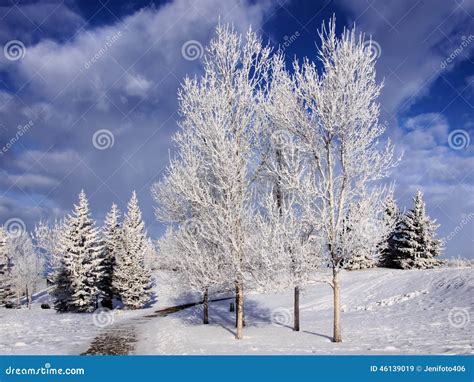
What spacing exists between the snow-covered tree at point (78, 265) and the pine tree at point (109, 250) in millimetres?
4084

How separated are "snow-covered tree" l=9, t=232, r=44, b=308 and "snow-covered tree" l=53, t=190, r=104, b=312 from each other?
62.2ft

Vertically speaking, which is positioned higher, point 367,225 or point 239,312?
point 367,225

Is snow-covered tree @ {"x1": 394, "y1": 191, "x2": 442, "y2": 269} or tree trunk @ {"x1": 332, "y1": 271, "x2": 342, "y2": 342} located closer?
tree trunk @ {"x1": 332, "y1": 271, "x2": 342, "y2": 342}

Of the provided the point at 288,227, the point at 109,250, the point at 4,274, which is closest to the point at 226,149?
the point at 288,227

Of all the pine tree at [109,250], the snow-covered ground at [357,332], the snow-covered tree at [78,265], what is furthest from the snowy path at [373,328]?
the pine tree at [109,250]

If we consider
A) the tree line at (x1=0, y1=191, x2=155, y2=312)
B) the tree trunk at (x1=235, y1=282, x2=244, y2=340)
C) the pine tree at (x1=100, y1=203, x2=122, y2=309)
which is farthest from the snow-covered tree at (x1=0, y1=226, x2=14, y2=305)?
the tree trunk at (x1=235, y1=282, x2=244, y2=340)

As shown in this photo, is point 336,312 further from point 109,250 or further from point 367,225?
point 109,250

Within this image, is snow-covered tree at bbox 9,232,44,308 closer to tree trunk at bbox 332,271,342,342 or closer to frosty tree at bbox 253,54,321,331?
frosty tree at bbox 253,54,321,331

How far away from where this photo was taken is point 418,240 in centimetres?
4125

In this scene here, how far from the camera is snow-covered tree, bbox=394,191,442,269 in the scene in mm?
40219

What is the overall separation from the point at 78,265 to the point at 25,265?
2520 centimetres

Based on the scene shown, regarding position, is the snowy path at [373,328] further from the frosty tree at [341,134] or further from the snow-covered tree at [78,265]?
the snow-covered tree at [78,265]

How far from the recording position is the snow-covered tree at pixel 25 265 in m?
53.6

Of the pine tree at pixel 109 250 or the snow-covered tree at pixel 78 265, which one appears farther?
the pine tree at pixel 109 250
